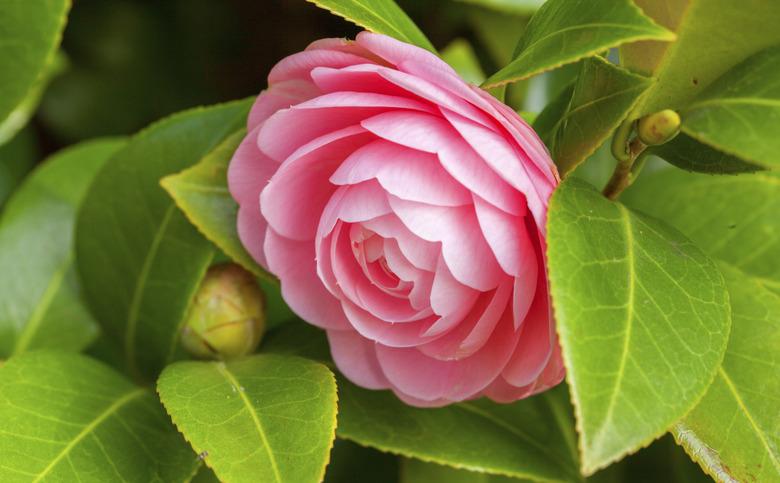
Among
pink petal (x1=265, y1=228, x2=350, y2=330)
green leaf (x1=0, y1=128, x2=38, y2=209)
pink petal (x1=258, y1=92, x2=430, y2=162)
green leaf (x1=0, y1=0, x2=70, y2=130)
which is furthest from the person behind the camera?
green leaf (x1=0, y1=128, x2=38, y2=209)

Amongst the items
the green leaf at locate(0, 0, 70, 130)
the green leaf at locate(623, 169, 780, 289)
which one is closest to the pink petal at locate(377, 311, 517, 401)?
the green leaf at locate(623, 169, 780, 289)

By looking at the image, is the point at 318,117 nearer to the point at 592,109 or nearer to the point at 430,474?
the point at 592,109

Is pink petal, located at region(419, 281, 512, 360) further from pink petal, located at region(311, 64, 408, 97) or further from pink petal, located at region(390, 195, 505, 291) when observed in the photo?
pink petal, located at region(311, 64, 408, 97)

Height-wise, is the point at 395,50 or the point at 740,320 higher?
the point at 395,50

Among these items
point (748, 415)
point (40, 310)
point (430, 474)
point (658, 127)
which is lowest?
point (430, 474)

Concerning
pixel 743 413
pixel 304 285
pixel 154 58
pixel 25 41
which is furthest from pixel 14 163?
pixel 743 413

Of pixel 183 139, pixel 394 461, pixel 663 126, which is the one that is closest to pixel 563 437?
pixel 394 461

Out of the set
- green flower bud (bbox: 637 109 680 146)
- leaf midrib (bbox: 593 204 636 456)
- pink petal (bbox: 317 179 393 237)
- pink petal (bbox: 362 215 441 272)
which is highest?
green flower bud (bbox: 637 109 680 146)

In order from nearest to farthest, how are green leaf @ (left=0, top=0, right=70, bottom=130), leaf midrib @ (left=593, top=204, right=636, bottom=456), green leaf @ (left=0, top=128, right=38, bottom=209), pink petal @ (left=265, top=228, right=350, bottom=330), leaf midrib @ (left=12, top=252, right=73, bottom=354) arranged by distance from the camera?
leaf midrib @ (left=593, top=204, right=636, bottom=456), pink petal @ (left=265, top=228, right=350, bottom=330), green leaf @ (left=0, top=0, right=70, bottom=130), leaf midrib @ (left=12, top=252, right=73, bottom=354), green leaf @ (left=0, top=128, right=38, bottom=209)
